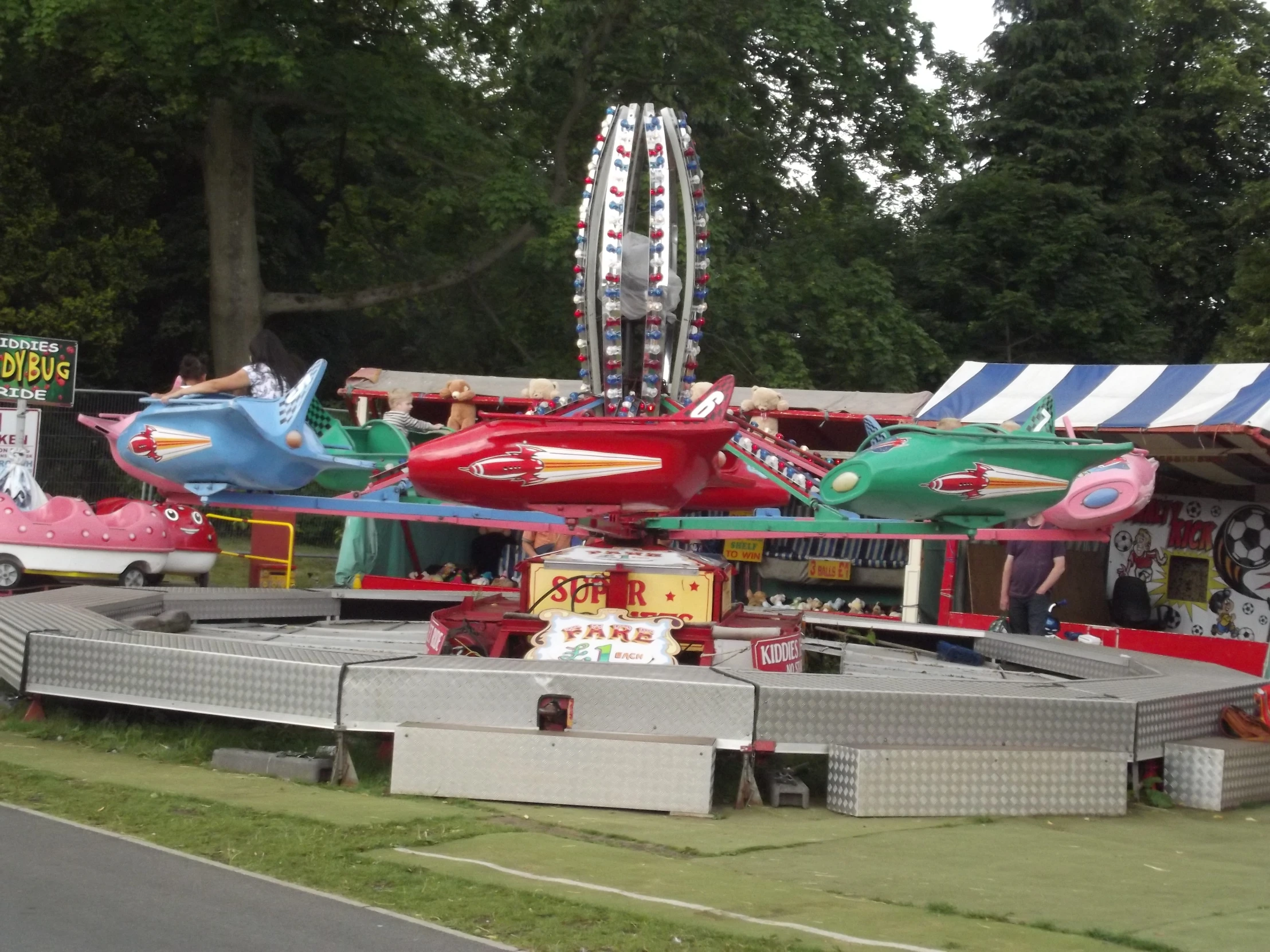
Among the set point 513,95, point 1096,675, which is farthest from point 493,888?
point 513,95

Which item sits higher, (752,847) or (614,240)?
(614,240)

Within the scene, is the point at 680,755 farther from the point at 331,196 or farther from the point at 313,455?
the point at 331,196

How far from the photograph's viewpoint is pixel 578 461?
8.67 metres

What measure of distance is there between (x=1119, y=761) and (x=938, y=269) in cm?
2717

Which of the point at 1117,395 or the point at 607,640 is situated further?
the point at 1117,395

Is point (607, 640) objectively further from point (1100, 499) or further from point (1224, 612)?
point (1224, 612)

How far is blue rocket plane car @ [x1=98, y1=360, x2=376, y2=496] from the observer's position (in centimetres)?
998

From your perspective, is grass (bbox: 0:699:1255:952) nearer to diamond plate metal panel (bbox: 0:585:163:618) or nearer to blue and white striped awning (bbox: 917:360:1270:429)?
diamond plate metal panel (bbox: 0:585:163:618)

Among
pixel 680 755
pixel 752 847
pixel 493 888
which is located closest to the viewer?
pixel 493 888

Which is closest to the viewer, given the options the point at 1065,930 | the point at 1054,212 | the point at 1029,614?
the point at 1065,930

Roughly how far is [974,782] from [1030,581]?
18.3 feet

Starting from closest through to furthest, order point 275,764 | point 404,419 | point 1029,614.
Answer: point 275,764, point 404,419, point 1029,614

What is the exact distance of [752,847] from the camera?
682 cm

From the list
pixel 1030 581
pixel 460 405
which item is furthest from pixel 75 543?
pixel 1030 581
